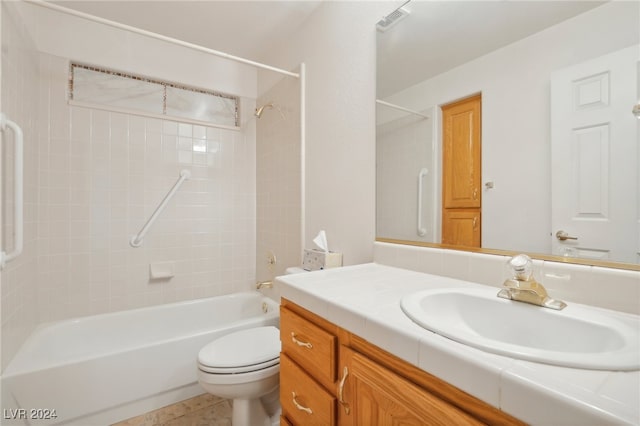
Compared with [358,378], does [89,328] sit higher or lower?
lower

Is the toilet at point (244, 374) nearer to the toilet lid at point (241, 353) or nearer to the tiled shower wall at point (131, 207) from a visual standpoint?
the toilet lid at point (241, 353)

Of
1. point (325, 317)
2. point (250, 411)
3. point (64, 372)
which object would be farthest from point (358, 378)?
point (64, 372)

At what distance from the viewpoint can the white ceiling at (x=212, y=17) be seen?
172 cm

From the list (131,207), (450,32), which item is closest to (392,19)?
(450,32)

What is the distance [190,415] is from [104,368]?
1.66 ft

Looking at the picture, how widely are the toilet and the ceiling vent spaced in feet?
5.18

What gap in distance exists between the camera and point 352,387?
2.19 feet

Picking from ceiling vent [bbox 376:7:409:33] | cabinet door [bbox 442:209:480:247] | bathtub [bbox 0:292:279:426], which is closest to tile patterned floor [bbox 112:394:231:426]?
bathtub [bbox 0:292:279:426]

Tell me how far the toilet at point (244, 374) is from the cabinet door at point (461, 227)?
94cm

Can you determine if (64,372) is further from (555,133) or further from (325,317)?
(555,133)

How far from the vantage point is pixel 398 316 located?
628mm

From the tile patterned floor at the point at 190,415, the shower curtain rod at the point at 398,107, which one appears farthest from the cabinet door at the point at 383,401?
the tile patterned floor at the point at 190,415

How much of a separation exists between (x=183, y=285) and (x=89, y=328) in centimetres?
59

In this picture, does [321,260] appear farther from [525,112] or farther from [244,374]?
[525,112]
